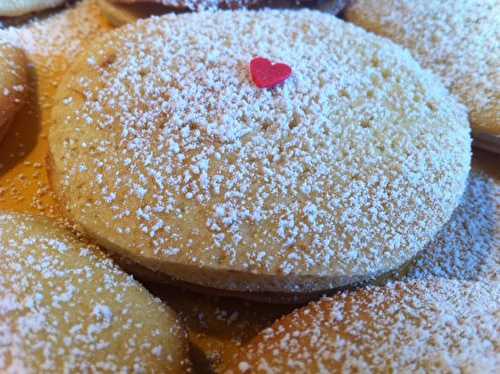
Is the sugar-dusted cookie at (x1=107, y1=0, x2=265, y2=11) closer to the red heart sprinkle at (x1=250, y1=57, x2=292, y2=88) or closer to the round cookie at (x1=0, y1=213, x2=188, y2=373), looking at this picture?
the red heart sprinkle at (x1=250, y1=57, x2=292, y2=88)

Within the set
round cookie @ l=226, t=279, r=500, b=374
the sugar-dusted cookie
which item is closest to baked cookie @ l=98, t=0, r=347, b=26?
the sugar-dusted cookie

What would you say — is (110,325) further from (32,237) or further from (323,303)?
(323,303)

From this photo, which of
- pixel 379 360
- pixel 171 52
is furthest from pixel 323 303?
pixel 171 52

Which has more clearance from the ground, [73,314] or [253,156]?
[253,156]

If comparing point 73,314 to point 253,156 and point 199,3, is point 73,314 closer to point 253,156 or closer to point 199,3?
→ point 253,156

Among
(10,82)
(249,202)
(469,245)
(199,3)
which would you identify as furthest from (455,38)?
(10,82)

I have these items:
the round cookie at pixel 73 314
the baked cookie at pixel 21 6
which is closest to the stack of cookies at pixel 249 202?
the round cookie at pixel 73 314

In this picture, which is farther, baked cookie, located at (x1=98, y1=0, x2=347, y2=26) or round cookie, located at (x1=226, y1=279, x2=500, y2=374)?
baked cookie, located at (x1=98, y1=0, x2=347, y2=26)
